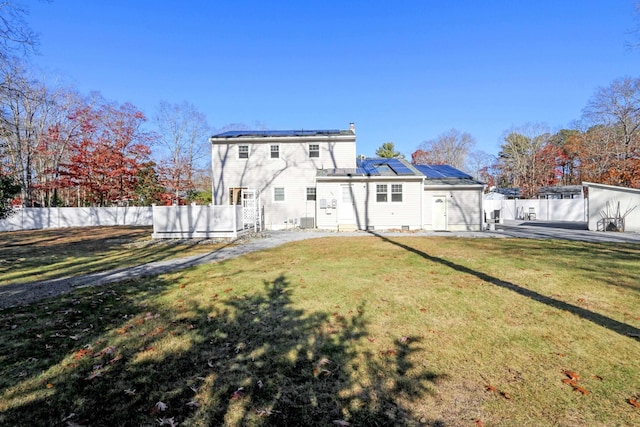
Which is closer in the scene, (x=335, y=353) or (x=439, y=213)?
(x=335, y=353)

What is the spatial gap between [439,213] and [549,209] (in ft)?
60.0

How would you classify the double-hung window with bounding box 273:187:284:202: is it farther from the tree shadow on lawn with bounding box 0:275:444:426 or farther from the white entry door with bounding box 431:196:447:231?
the tree shadow on lawn with bounding box 0:275:444:426

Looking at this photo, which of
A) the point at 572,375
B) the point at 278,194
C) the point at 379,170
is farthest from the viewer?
the point at 278,194

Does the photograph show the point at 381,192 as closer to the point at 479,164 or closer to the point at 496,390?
the point at 496,390

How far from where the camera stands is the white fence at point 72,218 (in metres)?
22.8

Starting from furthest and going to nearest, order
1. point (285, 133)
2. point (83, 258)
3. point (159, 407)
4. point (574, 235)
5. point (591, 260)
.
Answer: point (285, 133), point (574, 235), point (83, 258), point (591, 260), point (159, 407)

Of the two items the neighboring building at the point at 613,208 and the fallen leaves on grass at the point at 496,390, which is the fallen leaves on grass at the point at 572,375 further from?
the neighboring building at the point at 613,208

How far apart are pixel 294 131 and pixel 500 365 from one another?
19314mm

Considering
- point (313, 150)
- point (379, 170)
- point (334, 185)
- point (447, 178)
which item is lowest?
point (334, 185)

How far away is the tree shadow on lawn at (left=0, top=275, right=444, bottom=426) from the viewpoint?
2.27 m

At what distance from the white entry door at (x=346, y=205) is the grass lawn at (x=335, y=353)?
34.9ft

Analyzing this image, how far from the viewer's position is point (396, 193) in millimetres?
16594

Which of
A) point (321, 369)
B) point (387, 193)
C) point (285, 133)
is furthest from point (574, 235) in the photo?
point (285, 133)

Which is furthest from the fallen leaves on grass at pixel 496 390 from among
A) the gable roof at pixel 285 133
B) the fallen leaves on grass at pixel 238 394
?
the gable roof at pixel 285 133
